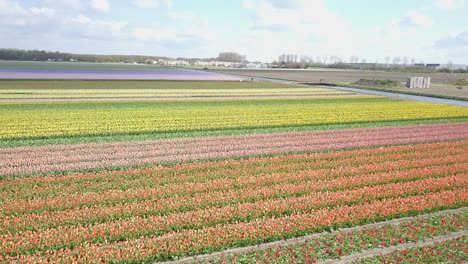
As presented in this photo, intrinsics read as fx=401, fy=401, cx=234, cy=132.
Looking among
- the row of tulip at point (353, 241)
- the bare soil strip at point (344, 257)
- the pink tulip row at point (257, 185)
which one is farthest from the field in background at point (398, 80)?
the bare soil strip at point (344, 257)

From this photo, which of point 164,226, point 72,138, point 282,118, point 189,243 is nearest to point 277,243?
point 189,243

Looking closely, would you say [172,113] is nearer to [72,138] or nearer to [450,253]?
[72,138]

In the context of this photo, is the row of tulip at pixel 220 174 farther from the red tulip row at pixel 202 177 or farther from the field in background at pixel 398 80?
the field in background at pixel 398 80

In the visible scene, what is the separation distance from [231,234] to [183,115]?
25.2 metres

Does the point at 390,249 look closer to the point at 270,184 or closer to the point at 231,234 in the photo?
the point at 231,234

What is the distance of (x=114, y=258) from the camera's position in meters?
10.9

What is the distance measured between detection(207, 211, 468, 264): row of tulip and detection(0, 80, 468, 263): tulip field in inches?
1.7

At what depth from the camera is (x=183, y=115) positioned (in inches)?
1448

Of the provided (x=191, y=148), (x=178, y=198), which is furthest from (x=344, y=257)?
(x=191, y=148)

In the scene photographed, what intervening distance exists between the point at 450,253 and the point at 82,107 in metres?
36.8

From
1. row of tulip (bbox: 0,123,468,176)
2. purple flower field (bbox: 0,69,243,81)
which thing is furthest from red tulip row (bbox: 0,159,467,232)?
purple flower field (bbox: 0,69,243,81)

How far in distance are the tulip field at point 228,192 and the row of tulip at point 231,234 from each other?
4 centimetres

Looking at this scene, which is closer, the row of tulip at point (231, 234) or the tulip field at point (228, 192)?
the row of tulip at point (231, 234)

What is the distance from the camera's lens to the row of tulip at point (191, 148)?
66.0 feet
